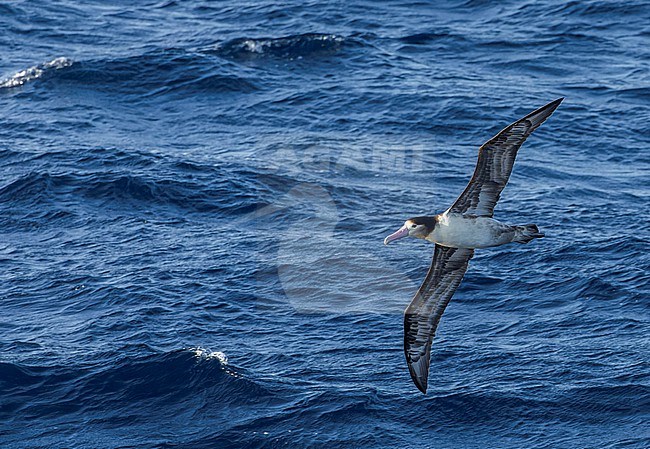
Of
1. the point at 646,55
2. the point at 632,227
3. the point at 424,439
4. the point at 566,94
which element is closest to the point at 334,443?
the point at 424,439

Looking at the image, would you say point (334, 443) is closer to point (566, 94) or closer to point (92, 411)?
point (92, 411)

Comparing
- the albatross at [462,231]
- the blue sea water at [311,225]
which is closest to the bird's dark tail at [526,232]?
the albatross at [462,231]

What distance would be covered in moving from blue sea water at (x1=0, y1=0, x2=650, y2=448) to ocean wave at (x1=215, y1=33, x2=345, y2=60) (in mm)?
88

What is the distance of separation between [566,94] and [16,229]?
18.9 metres

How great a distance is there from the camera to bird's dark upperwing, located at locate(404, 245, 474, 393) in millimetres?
19797

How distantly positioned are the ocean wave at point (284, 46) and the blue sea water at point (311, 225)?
0.29 ft

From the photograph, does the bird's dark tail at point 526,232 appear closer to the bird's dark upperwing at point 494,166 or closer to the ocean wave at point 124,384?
the bird's dark upperwing at point 494,166

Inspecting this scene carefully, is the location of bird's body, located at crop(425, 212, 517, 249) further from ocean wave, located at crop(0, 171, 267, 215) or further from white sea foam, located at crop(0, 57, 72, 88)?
white sea foam, located at crop(0, 57, 72, 88)

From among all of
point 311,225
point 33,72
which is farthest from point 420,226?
point 33,72

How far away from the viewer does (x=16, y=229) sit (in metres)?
32.3

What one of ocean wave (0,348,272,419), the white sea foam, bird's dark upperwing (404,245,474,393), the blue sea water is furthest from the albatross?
the white sea foam

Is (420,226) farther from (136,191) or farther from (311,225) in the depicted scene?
(136,191)

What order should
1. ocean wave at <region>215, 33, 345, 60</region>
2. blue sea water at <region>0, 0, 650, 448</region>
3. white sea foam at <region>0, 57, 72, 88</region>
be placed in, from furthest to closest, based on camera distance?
ocean wave at <region>215, 33, 345, 60</region>
white sea foam at <region>0, 57, 72, 88</region>
blue sea water at <region>0, 0, 650, 448</region>

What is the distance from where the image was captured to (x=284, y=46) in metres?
43.8
